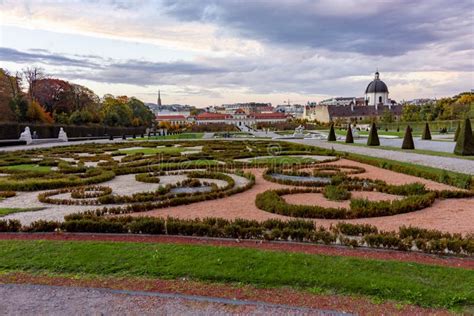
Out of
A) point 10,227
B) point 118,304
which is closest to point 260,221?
point 118,304

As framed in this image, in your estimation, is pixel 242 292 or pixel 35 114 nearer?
pixel 242 292

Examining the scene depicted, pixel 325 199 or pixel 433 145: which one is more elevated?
pixel 433 145

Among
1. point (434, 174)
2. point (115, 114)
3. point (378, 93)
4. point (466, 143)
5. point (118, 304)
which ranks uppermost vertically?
point (378, 93)

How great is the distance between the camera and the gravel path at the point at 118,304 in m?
3.62

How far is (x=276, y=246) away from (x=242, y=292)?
60.8 inches

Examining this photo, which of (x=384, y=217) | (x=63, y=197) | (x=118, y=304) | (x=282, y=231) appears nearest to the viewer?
(x=118, y=304)

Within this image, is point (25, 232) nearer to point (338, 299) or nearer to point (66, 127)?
point (338, 299)

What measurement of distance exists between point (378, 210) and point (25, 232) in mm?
6441

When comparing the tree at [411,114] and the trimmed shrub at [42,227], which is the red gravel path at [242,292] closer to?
the trimmed shrub at [42,227]

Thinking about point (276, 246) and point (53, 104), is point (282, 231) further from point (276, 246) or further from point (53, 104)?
point (53, 104)

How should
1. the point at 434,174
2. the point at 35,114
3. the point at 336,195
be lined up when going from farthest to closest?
the point at 35,114
the point at 434,174
the point at 336,195

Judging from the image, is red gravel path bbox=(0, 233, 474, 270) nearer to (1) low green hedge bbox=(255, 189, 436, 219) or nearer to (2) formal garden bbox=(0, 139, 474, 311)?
(2) formal garden bbox=(0, 139, 474, 311)

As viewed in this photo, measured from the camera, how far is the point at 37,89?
182 feet

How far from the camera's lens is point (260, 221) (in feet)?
22.2
